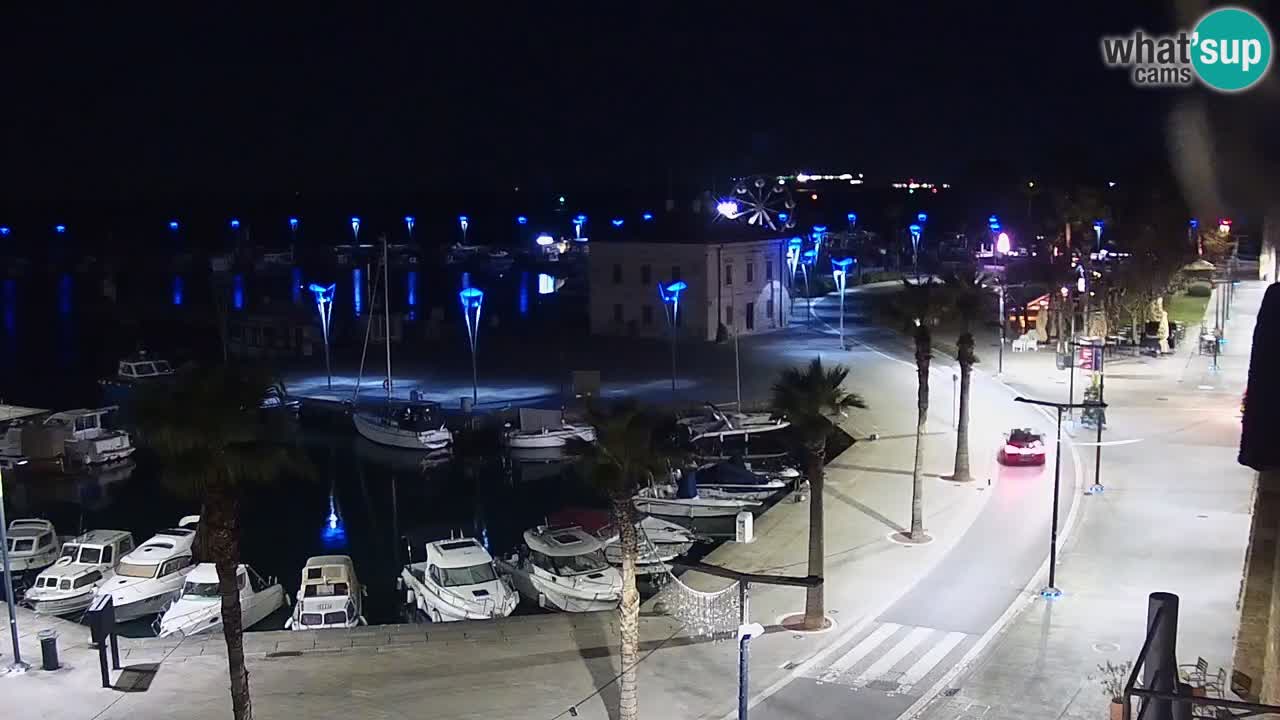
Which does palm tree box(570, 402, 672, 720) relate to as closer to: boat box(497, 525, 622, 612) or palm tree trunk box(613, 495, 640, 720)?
palm tree trunk box(613, 495, 640, 720)

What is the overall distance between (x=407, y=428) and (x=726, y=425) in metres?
13.7

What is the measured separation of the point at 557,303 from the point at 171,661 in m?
89.9

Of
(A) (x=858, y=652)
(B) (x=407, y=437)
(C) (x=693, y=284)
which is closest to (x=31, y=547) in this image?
(B) (x=407, y=437)

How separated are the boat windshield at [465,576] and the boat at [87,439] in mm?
26765

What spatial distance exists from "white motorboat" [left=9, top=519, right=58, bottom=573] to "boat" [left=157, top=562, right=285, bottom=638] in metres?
7.29

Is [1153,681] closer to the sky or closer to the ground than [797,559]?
closer to the sky

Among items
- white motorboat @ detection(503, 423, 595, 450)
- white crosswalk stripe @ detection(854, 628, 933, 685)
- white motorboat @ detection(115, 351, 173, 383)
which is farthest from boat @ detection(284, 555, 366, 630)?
white motorboat @ detection(115, 351, 173, 383)

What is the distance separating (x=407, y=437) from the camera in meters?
53.2

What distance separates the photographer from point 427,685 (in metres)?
23.3

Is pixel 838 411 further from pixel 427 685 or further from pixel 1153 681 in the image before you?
pixel 1153 681

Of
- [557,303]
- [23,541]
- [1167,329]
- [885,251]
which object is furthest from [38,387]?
[885,251]

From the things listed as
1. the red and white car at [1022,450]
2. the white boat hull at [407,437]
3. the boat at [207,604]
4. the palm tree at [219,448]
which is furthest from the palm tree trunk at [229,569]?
the white boat hull at [407,437]

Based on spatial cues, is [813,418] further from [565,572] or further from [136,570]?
[136,570]

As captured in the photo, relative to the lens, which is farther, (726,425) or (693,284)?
(693,284)
